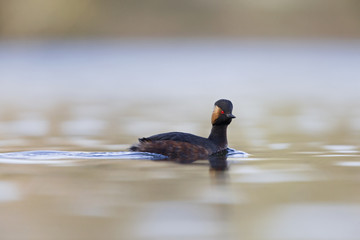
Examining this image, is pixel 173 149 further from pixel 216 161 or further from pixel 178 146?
pixel 216 161

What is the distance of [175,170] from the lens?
13.0 metres

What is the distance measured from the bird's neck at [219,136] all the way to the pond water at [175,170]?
49 cm

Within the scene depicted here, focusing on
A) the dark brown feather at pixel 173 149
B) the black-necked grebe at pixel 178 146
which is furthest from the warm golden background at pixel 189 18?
the dark brown feather at pixel 173 149

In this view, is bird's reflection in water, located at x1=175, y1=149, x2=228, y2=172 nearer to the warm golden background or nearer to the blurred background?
the blurred background

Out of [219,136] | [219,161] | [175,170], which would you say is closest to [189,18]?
[219,136]

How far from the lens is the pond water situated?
9430 millimetres

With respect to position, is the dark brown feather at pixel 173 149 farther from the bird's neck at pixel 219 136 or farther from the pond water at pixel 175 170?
the bird's neck at pixel 219 136

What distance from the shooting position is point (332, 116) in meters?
22.0

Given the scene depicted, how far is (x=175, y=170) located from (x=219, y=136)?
2317 millimetres

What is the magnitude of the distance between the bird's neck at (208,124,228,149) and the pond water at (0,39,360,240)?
49 centimetres

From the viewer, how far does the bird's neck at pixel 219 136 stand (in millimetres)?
15141

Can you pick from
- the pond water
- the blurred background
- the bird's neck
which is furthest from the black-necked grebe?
the blurred background

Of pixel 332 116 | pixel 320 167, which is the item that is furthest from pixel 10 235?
pixel 332 116

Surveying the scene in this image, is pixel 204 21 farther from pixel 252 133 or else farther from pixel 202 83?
pixel 252 133
